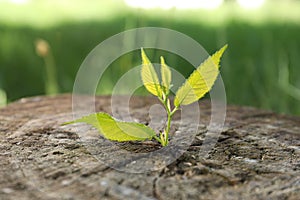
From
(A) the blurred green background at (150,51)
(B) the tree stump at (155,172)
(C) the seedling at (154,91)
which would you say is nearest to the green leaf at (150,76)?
(C) the seedling at (154,91)

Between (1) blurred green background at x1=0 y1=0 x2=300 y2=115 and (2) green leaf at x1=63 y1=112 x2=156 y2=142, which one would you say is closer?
(2) green leaf at x1=63 y1=112 x2=156 y2=142

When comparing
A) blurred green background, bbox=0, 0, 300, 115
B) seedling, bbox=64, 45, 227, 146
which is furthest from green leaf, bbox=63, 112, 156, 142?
blurred green background, bbox=0, 0, 300, 115

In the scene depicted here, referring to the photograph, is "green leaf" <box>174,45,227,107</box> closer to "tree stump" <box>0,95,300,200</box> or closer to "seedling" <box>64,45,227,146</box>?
"seedling" <box>64,45,227,146</box>

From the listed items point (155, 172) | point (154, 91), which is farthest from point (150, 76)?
point (155, 172)

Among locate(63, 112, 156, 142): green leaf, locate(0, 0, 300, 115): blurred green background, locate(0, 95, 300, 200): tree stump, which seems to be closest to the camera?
locate(0, 95, 300, 200): tree stump

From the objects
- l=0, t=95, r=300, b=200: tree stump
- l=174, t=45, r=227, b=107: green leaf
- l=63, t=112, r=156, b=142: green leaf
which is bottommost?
l=0, t=95, r=300, b=200: tree stump

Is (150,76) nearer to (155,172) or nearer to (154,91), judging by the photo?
(154,91)
